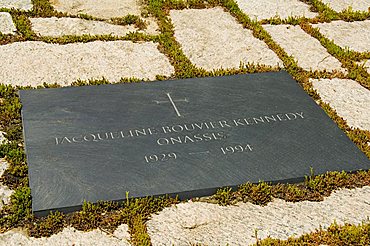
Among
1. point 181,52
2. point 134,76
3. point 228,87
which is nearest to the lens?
point 228,87

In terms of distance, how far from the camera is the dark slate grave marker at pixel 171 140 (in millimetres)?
2674

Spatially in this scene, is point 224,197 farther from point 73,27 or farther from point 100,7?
point 100,7

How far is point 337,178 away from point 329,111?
0.75m

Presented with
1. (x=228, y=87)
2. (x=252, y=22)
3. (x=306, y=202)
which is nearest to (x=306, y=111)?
Answer: (x=228, y=87)

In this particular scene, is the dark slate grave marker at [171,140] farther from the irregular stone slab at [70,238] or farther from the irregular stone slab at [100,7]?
the irregular stone slab at [100,7]

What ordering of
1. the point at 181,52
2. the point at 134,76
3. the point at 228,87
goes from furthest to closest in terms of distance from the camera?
the point at 181,52, the point at 134,76, the point at 228,87

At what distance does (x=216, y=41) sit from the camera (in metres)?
A: 4.37

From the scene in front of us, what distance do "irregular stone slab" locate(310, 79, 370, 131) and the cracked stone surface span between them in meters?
1.47

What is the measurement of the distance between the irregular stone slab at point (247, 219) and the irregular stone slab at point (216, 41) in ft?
5.01

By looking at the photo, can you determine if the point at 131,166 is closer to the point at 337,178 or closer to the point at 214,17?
the point at 337,178

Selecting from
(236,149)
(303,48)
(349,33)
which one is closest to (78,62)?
(236,149)

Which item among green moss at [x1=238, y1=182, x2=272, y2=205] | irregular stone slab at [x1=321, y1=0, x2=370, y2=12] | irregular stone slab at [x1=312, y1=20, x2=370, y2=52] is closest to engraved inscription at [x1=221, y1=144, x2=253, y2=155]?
green moss at [x1=238, y1=182, x2=272, y2=205]

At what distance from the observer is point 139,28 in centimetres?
453

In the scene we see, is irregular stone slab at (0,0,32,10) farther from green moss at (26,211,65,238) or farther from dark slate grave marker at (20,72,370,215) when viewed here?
green moss at (26,211,65,238)
